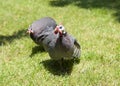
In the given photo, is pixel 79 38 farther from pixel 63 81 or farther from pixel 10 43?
Result: pixel 63 81

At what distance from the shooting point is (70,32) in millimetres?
8367

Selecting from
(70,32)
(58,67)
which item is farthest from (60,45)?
(70,32)

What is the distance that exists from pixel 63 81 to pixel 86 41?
204cm

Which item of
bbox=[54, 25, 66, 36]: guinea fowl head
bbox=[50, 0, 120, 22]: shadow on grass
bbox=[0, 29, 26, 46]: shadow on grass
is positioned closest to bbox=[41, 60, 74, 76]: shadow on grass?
bbox=[54, 25, 66, 36]: guinea fowl head

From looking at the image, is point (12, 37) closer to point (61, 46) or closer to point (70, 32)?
point (70, 32)

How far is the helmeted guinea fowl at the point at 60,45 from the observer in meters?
5.65

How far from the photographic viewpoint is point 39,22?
6.86 m

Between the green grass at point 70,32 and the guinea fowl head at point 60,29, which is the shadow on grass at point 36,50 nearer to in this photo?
the green grass at point 70,32

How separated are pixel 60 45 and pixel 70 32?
269 cm

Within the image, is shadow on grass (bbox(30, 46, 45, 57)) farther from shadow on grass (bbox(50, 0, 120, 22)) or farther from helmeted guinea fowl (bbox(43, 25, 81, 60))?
shadow on grass (bbox(50, 0, 120, 22))

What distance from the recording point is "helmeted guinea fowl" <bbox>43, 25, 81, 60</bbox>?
18.5 ft

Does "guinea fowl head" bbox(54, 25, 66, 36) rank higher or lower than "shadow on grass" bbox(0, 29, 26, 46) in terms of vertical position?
higher

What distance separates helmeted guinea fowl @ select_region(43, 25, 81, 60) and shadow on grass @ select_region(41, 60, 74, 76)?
33 centimetres

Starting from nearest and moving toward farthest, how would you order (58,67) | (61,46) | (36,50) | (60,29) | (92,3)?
(60,29) < (61,46) < (58,67) < (36,50) < (92,3)
